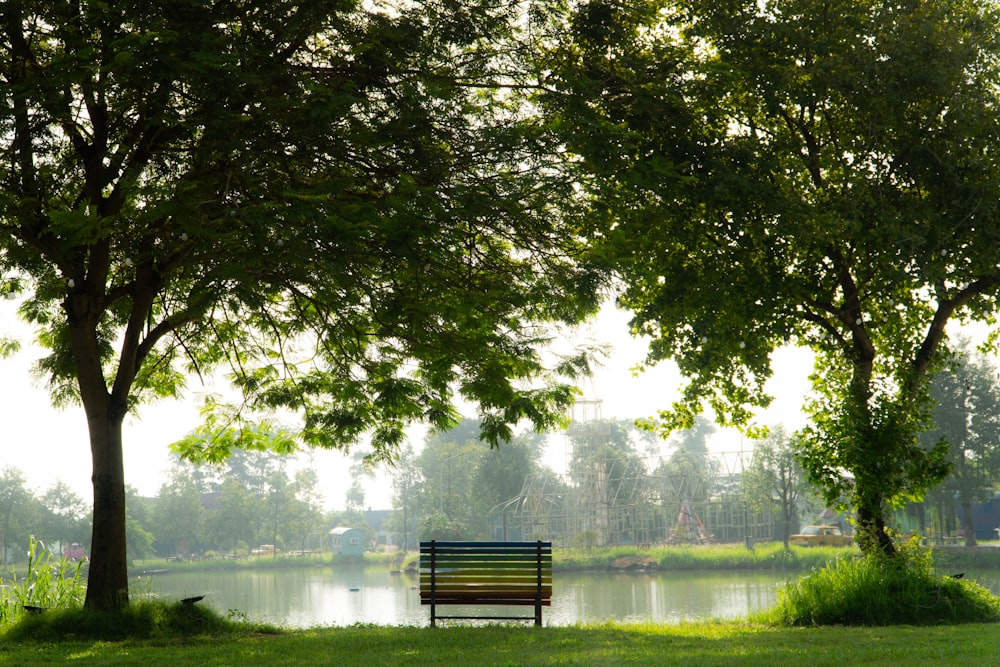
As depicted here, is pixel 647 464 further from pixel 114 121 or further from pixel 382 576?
pixel 114 121

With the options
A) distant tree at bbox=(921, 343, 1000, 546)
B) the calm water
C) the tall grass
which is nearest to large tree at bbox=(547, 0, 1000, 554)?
the calm water

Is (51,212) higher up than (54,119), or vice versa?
(54,119)

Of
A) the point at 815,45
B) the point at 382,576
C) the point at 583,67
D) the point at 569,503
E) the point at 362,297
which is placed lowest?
the point at 382,576

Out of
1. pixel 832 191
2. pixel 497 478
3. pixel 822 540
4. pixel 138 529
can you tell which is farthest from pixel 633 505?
pixel 832 191

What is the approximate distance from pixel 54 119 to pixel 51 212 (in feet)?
5.00

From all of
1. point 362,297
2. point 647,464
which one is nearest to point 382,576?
point 647,464

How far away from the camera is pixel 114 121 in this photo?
9.70m

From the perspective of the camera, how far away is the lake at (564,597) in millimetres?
20906

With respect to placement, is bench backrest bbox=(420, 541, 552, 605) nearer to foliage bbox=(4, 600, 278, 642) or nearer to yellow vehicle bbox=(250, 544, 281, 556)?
foliage bbox=(4, 600, 278, 642)

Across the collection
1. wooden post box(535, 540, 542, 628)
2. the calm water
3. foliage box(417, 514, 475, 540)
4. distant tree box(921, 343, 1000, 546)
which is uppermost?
distant tree box(921, 343, 1000, 546)

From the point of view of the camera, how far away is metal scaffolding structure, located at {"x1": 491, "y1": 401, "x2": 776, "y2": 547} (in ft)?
145

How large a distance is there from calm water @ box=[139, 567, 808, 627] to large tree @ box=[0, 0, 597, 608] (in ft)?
21.3

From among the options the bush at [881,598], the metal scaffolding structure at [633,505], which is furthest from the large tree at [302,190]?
the metal scaffolding structure at [633,505]

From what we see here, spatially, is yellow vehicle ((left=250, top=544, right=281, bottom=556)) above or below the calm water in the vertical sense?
below
